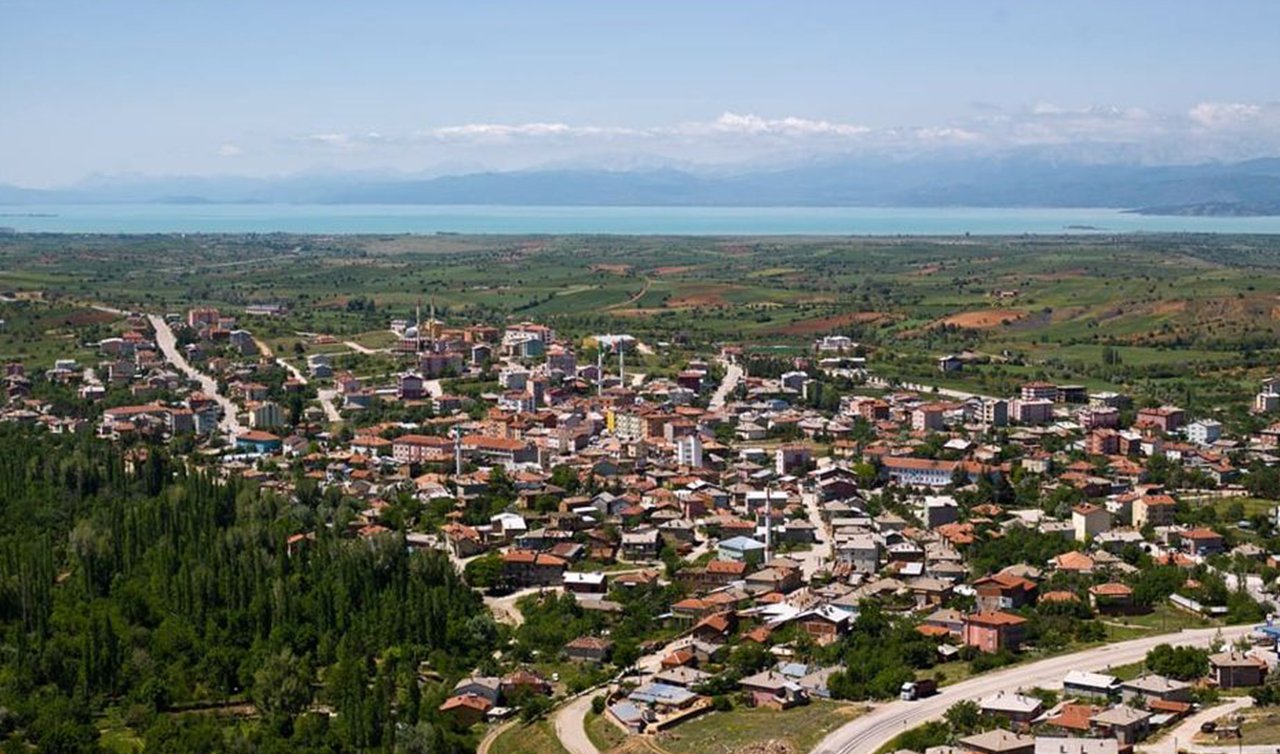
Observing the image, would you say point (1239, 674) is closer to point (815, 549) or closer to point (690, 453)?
point (815, 549)

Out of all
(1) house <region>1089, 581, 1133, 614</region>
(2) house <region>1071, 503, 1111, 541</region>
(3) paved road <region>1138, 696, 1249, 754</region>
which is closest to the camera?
(3) paved road <region>1138, 696, 1249, 754</region>

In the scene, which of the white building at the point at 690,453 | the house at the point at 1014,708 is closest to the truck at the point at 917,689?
the house at the point at 1014,708

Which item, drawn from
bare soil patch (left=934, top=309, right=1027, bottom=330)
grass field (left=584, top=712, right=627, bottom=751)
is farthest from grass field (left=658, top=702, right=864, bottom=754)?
bare soil patch (left=934, top=309, right=1027, bottom=330)

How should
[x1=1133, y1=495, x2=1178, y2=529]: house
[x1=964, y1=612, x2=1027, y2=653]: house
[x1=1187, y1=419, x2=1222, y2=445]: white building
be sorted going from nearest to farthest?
[x1=964, y1=612, x2=1027, y2=653]: house → [x1=1133, y1=495, x2=1178, y2=529]: house → [x1=1187, y1=419, x2=1222, y2=445]: white building

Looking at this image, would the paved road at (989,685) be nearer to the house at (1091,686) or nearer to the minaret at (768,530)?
the house at (1091,686)

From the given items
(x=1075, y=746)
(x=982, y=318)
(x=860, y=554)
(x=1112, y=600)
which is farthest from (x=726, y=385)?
(x=1075, y=746)

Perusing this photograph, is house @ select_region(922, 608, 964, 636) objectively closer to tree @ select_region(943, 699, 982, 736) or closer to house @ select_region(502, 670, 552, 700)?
tree @ select_region(943, 699, 982, 736)
